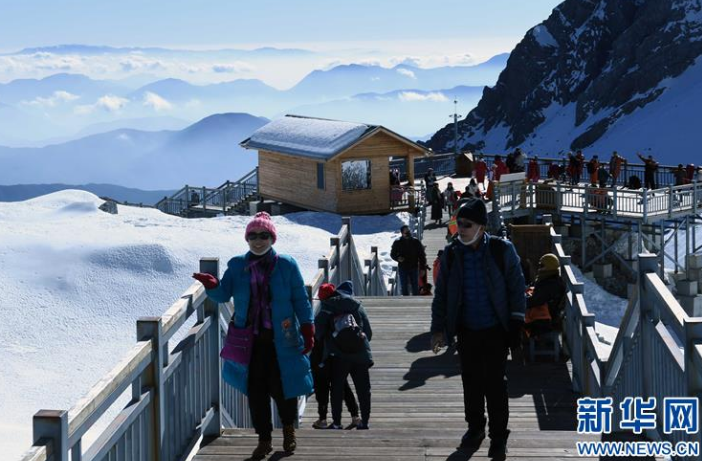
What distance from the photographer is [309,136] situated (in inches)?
1683

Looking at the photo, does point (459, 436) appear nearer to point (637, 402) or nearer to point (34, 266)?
point (637, 402)

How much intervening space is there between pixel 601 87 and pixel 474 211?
111m

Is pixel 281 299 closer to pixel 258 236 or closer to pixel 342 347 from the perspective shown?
pixel 258 236

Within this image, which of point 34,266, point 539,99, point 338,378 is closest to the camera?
point 338,378

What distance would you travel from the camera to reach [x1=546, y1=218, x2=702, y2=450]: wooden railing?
18.3 ft

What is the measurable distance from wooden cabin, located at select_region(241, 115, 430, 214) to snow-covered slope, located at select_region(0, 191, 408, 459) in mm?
895

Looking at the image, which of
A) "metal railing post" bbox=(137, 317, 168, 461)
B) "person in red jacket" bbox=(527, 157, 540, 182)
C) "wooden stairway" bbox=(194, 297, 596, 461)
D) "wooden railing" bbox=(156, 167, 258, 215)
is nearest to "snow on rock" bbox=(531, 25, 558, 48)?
"wooden railing" bbox=(156, 167, 258, 215)

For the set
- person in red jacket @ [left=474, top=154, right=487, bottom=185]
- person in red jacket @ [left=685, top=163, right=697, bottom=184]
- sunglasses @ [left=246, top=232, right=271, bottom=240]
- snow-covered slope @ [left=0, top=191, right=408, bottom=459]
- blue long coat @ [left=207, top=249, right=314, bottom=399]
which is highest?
person in red jacket @ [left=474, top=154, right=487, bottom=185]

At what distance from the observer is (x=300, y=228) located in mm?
38594

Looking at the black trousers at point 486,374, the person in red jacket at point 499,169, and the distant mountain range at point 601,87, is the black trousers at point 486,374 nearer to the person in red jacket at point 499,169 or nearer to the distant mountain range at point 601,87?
the person in red jacket at point 499,169

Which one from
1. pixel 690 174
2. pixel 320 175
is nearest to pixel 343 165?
pixel 320 175

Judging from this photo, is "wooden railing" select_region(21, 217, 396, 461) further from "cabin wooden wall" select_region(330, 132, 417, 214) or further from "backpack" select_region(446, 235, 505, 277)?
"cabin wooden wall" select_region(330, 132, 417, 214)

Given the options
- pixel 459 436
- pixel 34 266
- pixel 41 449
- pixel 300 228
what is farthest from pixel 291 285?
pixel 300 228

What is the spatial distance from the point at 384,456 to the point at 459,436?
3.32 feet
